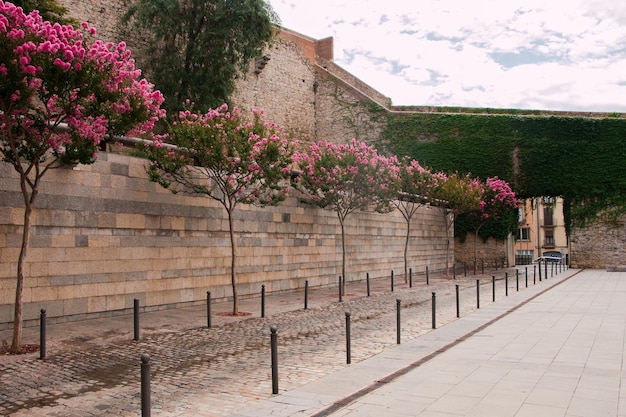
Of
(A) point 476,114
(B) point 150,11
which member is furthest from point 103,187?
(A) point 476,114

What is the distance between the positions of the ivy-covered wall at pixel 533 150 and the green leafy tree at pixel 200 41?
49.2ft

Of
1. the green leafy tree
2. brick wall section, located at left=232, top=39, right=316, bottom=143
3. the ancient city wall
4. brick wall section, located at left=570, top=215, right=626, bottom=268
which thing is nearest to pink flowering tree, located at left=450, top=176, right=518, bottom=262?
brick wall section, located at left=570, top=215, right=626, bottom=268

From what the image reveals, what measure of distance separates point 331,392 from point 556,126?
114ft

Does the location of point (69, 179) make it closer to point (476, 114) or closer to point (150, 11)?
point (150, 11)

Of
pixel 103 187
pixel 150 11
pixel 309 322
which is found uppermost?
pixel 150 11

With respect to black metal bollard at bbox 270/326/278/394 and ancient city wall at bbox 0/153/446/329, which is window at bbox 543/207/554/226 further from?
black metal bollard at bbox 270/326/278/394

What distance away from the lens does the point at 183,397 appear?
656cm

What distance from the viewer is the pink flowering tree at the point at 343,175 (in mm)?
19438

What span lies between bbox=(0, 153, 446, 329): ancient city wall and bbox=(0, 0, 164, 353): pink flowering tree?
2.28m

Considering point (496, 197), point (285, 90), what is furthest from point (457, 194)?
point (285, 90)

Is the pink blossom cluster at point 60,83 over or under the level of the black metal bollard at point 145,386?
over

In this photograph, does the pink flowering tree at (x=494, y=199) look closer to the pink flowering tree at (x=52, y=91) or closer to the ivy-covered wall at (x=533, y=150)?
the ivy-covered wall at (x=533, y=150)

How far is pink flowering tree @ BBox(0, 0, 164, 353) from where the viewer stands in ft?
28.4

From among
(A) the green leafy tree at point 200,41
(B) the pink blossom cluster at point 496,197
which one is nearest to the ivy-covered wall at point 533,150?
(B) the pink blossom cluster at point 496,197
